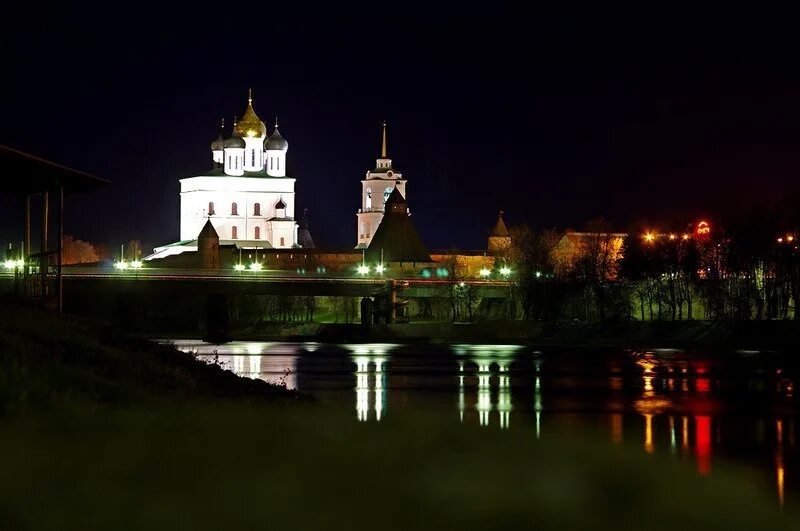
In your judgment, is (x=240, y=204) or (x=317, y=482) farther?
(x=240, y=204)

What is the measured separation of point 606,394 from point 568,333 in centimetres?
5300

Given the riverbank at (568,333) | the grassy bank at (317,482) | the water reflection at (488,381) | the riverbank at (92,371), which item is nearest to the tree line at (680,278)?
the riverbank at (568,333)

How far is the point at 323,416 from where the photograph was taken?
71.5 ft

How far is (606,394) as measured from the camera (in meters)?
37.1

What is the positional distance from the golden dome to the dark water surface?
11683 centimetres

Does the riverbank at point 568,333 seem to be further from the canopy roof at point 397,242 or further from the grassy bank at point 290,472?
the grassy bank at point 290,472

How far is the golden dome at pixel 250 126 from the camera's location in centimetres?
18175

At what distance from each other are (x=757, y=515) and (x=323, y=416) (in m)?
8.23

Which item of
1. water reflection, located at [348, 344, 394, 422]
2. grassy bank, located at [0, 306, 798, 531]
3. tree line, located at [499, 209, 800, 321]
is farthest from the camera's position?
tree line, located at [499, 209, 800, 321]

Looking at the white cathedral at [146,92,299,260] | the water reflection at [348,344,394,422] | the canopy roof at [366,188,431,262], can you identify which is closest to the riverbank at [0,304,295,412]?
the water reflection at [348,344,394,422]

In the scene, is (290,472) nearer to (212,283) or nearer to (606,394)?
(606,394)

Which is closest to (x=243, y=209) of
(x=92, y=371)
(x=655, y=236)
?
(x=655, y=236)

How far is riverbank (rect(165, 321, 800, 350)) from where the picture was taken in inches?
2881

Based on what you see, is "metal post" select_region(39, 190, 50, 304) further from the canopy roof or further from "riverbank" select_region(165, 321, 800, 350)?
the canopy roof
